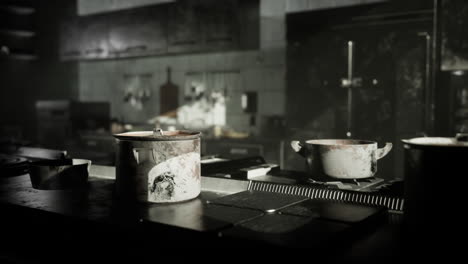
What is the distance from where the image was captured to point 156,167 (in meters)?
1.22

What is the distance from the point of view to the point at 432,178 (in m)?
0.95

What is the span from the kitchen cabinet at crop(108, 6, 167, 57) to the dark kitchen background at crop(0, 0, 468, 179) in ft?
0.04

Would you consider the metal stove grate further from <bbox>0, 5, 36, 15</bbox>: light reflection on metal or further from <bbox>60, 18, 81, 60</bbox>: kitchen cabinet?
<bbox>0, 5, 36, 15</bbox>: light reflection on metal

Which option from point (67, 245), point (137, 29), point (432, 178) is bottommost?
point (67, 245)

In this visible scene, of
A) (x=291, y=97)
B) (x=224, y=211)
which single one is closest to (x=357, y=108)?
(x=291, y=97)

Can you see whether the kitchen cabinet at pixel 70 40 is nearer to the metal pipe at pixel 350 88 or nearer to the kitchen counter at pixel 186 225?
the metal pipe at pixel 350 88

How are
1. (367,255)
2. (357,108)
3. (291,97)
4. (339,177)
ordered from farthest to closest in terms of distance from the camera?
1. (291,97)
2. (357,108)
3. (339,177)
4. (367,255)

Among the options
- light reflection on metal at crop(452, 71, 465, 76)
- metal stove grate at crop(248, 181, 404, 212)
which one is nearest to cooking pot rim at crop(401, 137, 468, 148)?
metal stove grate at crop(248, 181, 404, 212)

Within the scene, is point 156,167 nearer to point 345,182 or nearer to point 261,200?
point 261,200

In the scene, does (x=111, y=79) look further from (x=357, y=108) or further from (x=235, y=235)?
(x=235, y=235)

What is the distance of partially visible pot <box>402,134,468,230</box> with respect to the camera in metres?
0.93

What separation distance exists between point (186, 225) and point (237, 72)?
387cm

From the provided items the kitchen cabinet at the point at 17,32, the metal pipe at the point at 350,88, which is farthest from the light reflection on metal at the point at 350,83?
the kitchen cabinet at the point at 17,32

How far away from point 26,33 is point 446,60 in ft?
16.8
